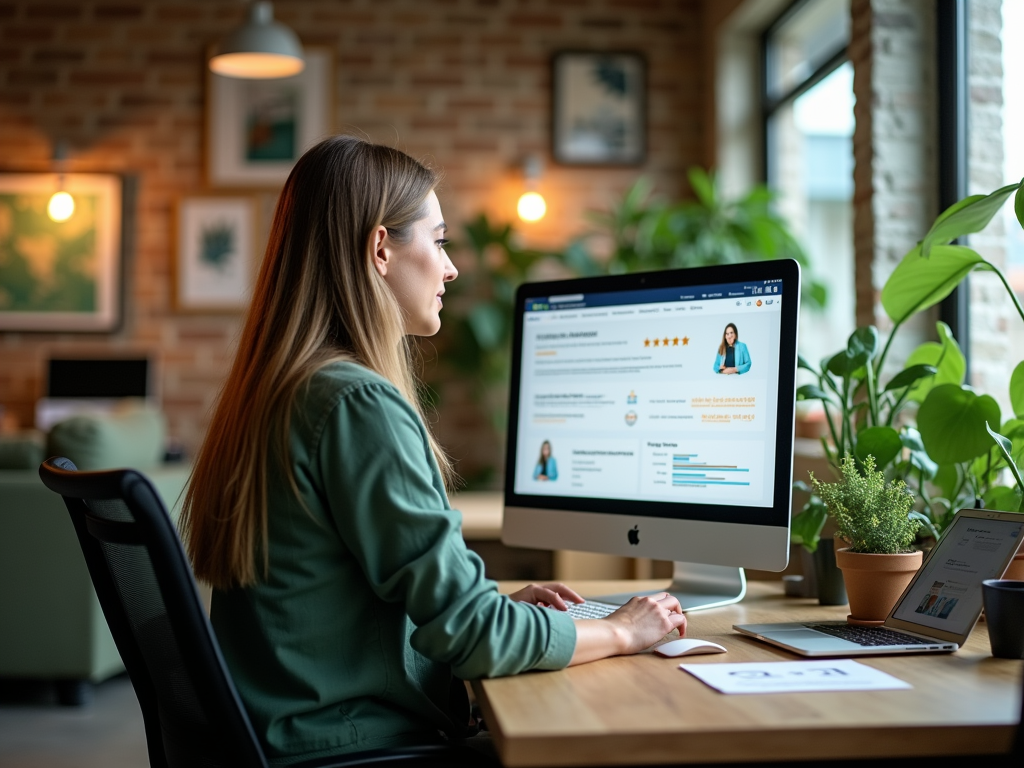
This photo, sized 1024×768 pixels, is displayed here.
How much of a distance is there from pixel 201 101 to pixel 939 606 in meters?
4.48

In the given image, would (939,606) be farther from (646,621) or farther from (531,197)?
(531,197)

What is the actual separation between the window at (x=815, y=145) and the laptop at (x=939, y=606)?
261cm

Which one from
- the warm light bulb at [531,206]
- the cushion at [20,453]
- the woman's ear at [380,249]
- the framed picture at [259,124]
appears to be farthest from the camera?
the framed picture at [259,124]

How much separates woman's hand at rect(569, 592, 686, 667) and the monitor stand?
25 centimetres

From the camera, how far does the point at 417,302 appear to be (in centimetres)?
139

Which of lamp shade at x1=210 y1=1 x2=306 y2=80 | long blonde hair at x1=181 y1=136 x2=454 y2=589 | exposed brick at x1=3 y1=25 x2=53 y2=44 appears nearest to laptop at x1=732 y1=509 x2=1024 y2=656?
long blonde hair at x1=181 y1=136 x2=454 y2=589

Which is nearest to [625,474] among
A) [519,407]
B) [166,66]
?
[519,407]

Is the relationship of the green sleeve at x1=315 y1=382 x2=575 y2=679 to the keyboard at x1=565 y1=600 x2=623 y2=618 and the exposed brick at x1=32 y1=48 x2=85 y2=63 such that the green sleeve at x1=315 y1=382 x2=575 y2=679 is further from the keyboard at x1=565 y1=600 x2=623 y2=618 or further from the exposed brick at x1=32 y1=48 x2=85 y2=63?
the exposed brick at x1=32 y1=48 x2=85 y2=63

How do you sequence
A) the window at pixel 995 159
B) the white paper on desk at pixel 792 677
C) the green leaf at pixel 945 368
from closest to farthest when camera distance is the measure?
the white paper on desk at pixel 792 677, the green leaf at pixel 945 368, the window at pixel 995 159

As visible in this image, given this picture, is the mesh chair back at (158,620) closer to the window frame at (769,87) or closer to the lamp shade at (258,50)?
the lamp shade at (258,50)

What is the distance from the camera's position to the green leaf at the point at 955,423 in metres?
1.44

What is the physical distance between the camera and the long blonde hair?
1144mm

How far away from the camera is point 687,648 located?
1.20 meters

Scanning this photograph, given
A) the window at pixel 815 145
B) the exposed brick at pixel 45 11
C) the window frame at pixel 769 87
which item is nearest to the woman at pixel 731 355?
the window at pixel 815 145
